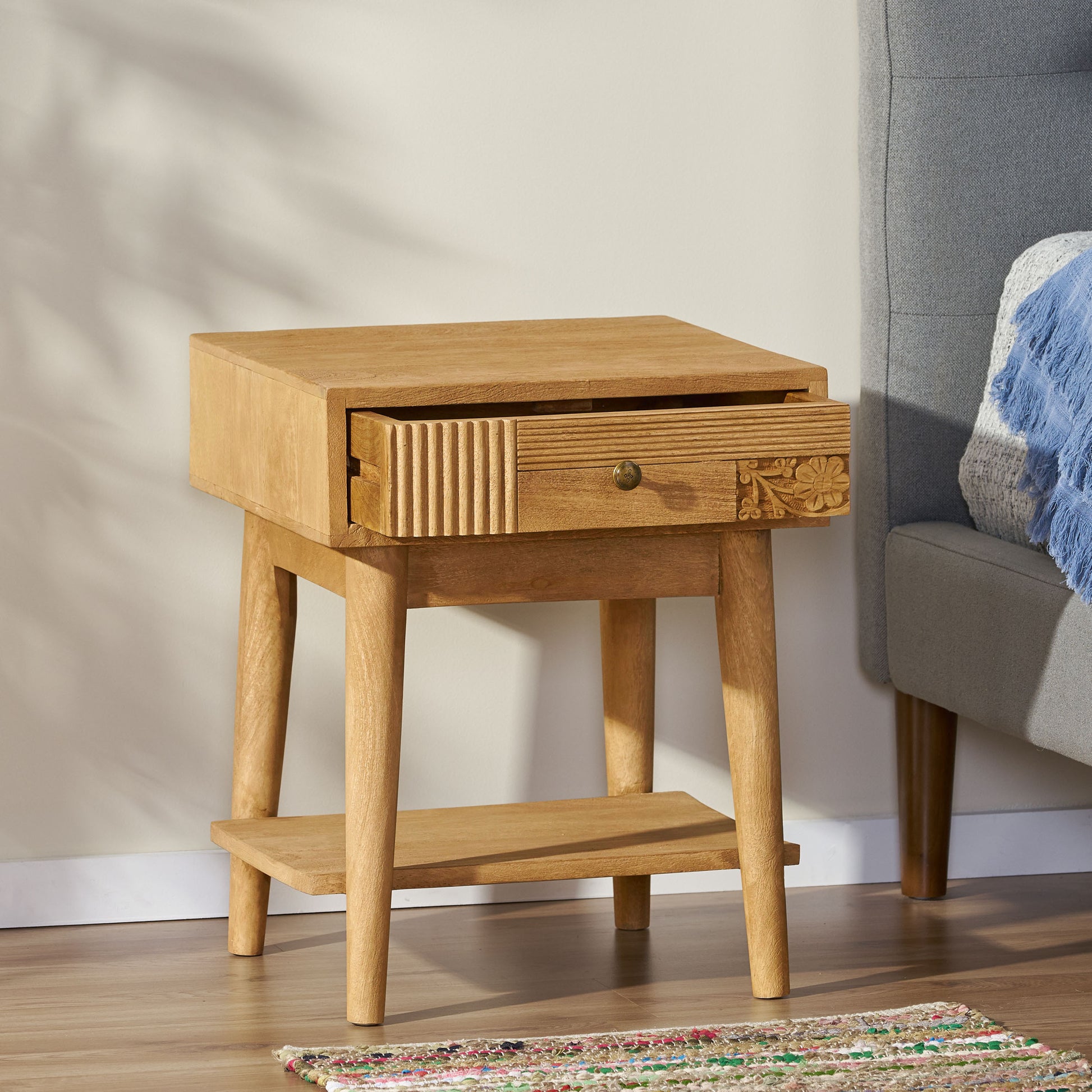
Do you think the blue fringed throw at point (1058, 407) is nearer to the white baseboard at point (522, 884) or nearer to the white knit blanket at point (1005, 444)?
the white knit blanket at point (1005, 444)

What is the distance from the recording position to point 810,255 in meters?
2.06

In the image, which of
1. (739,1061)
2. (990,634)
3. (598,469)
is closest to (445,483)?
(598,469)

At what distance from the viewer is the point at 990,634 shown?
72.4 inches

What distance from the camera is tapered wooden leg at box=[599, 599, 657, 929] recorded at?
1.90 metres

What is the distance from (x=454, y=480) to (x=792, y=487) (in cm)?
28

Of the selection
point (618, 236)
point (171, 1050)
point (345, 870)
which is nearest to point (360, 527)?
point (345, 870)

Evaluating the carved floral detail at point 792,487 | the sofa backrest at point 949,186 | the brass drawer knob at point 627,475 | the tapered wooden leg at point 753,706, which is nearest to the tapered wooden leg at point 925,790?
the sofa backrest at point 949,186

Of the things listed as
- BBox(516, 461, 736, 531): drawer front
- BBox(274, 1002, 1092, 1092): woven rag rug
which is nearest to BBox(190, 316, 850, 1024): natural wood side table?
BBox(516, 461, 736, 531): drawer front

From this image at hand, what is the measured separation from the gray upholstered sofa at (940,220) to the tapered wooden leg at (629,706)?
0.29 meters

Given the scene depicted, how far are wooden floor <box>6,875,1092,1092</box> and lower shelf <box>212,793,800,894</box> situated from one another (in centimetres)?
12

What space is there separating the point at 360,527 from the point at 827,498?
0.39 m

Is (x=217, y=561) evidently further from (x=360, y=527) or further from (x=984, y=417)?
(x=984, y=417)

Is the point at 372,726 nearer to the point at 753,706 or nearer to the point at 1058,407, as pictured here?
the point at 753,706

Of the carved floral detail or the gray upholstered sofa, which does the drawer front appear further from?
the gray upholstered sofa
